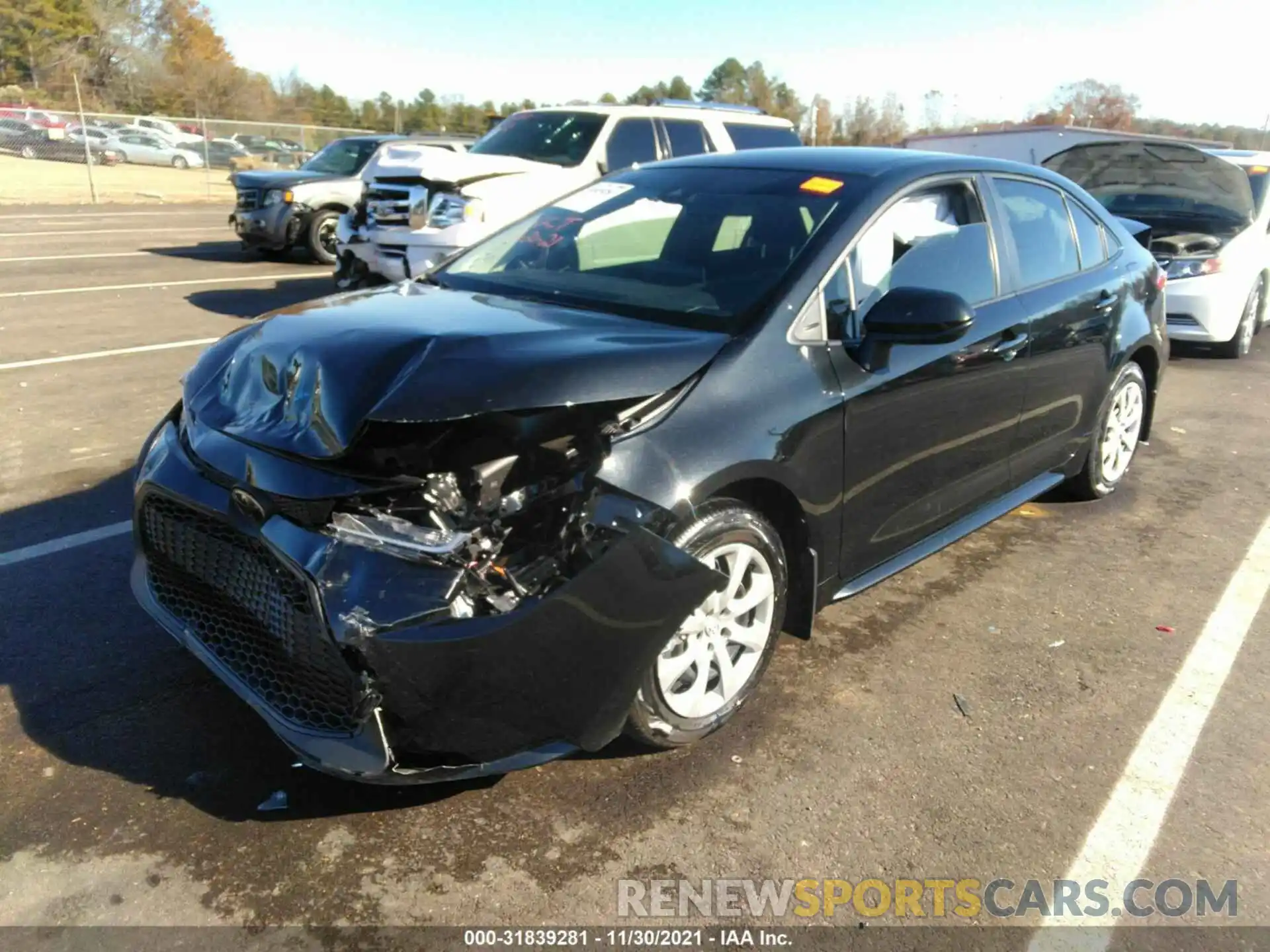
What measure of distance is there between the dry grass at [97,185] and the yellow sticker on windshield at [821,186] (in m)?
23.8

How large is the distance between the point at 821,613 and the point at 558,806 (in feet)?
5.28

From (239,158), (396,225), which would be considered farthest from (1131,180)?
(239,158)

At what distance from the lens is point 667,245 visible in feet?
12.7

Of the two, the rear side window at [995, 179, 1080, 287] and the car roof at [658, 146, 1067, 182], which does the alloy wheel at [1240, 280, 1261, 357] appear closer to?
the rear side window at [995, 179, 1080, 287]

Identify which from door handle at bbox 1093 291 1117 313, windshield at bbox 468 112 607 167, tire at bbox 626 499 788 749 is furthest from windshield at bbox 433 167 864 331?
windshield at bbox 468 112 607 167

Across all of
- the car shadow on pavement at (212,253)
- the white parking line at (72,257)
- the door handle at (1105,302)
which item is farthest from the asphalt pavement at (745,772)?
the car shadow on pavement at (212,253)

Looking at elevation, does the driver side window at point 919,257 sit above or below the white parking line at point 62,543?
above

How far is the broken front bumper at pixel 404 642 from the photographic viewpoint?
2.39 m

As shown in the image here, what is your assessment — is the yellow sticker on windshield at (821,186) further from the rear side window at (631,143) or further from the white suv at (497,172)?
the rear side window at (631,143)

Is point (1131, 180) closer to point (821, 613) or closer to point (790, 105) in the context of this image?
point (821, 613)

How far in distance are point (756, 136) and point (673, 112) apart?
3.58ft

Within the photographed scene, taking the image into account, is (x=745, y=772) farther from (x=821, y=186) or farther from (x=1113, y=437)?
(x=1113, y=437)

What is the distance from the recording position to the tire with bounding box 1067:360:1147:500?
515 cm

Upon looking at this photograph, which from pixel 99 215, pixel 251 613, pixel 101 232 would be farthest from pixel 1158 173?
pixel 99 215
